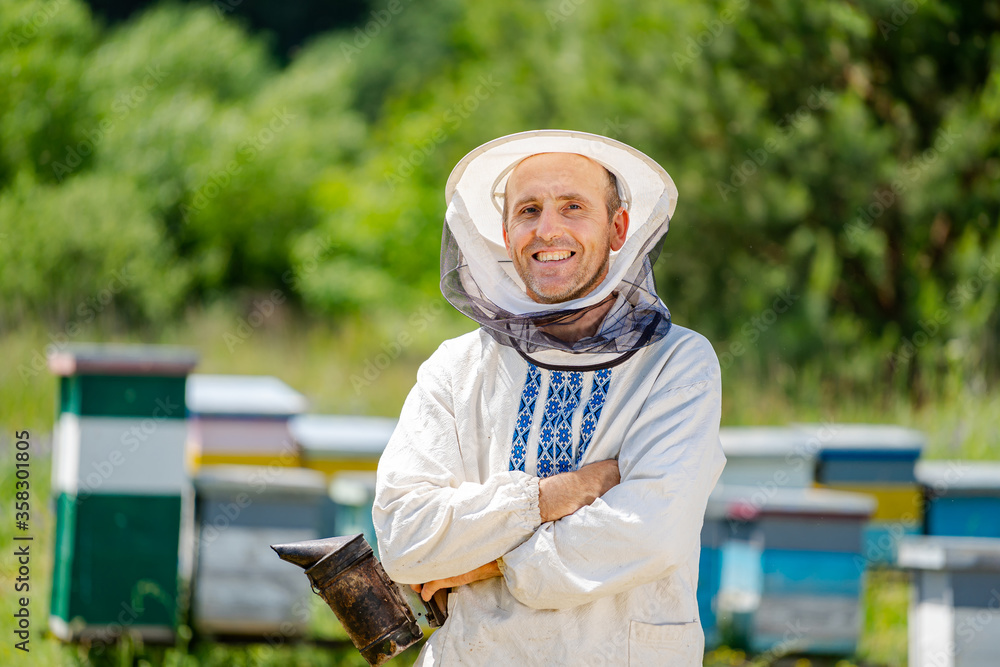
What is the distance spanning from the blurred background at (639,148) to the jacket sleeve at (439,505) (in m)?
2.58

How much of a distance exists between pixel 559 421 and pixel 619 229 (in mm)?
472

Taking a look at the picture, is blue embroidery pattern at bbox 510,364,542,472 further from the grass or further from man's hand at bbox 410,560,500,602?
the grass

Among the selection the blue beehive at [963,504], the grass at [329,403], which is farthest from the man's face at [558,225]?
the blue beehive at [963,504]

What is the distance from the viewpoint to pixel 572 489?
1935 mm

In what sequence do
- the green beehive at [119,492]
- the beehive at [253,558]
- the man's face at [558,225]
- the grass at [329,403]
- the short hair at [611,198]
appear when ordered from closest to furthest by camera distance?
the man's face at [558,225]
the short hair at [611,198]
the green beehive at [119,492]
the beehive at [253,558]
the grass at [329,403]

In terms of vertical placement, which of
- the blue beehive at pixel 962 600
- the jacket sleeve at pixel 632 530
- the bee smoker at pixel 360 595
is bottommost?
the blue beehive at pixel 962 600

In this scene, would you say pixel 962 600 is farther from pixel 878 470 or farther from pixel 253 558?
pixel 253 558

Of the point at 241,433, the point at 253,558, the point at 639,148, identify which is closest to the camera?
the point at 253,558

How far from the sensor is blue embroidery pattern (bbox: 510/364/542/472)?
201 cm

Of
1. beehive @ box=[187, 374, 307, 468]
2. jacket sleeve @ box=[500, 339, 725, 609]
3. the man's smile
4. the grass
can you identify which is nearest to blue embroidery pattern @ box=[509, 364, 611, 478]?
jacket sleeve @ box=[500, 339, 725, 609]

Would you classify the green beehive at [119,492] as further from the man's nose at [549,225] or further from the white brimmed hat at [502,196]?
the man's nose at [549,225]

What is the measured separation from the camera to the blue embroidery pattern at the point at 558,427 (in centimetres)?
201

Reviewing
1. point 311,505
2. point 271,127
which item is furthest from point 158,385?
point 271,127

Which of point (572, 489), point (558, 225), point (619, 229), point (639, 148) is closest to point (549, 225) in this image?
point (558, 225)
